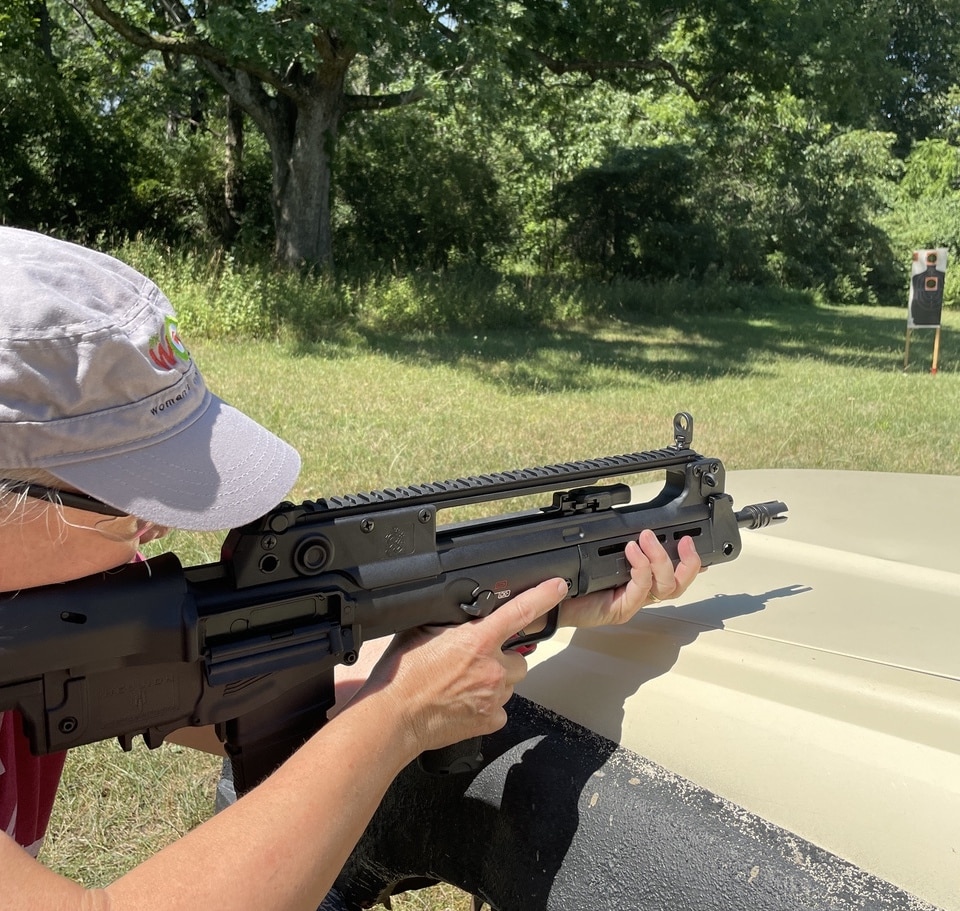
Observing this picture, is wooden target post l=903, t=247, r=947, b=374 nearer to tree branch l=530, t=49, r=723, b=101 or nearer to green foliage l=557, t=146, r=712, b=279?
tree branch l=530, t=49, r=723, b=101

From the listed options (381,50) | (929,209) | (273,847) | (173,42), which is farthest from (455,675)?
(929,209)

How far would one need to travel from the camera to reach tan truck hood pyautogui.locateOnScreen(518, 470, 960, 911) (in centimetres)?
126

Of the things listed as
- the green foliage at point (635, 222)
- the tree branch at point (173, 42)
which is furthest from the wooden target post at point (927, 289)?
the tree branch at point (173, 42)

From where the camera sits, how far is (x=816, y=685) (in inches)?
59.2

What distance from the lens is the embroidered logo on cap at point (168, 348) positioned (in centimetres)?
126

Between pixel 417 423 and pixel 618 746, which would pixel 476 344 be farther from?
pixel 618 746

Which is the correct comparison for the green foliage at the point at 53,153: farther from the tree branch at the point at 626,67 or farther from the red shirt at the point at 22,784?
the red shirt at the point at 22,784

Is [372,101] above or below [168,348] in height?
above

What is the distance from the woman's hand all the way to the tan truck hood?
0.04 m

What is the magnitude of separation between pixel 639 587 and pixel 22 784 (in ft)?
3.74

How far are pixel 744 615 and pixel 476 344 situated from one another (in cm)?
1186

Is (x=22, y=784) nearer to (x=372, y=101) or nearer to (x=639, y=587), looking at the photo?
(x=639, y=587)

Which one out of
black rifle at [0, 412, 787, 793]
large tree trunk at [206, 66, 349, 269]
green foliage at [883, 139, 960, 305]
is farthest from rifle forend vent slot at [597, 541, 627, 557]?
green foliage at [883, 139, 960, 305]

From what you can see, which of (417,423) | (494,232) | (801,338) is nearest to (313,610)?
(417,423)
